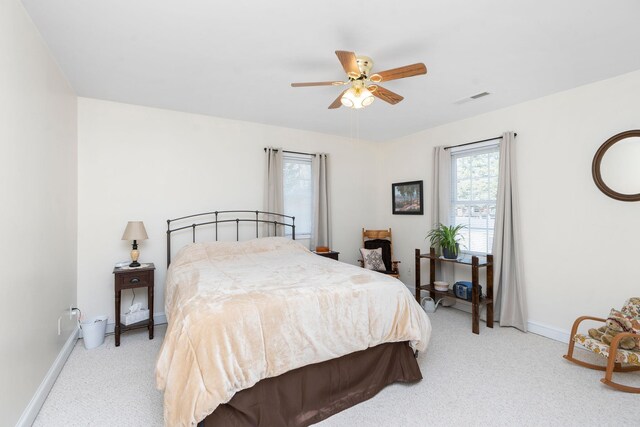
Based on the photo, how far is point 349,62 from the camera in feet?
6.95

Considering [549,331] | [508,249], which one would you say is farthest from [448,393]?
[508,249]

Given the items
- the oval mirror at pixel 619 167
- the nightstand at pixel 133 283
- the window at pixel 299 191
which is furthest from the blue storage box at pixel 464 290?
the nightstand at pixel 133 283

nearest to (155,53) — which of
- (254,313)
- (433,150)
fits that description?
(254,313)

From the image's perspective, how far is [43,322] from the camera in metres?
2.29

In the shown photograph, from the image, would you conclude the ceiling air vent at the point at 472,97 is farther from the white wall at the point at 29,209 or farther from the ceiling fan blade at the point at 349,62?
the white wall at the point at 29,209

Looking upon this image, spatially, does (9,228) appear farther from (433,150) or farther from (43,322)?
(433,150)

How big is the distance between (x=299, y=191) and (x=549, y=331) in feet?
12.0

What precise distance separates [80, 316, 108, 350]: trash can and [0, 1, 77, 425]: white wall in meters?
0.19

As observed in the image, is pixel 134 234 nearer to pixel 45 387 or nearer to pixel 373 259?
pixel 45 387

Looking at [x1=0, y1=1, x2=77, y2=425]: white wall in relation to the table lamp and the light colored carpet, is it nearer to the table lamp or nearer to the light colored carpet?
the light colored carpet

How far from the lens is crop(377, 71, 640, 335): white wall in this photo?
295 centimetres

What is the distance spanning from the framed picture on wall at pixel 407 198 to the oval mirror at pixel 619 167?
2213 millimetres

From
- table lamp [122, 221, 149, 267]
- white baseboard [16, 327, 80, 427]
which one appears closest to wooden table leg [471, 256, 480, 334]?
table lamp [122, 221, 149, 267]

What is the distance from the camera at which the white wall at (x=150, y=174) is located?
3.48 meters
